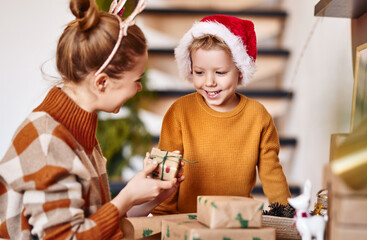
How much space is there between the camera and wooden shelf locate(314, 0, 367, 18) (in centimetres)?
124

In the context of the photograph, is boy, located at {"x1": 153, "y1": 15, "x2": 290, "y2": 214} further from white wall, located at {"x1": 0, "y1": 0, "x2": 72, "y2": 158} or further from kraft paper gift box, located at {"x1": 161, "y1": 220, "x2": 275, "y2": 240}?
white wall, located at {"x1": 0, "y1": 0, "x2": 72, "y2": 158}

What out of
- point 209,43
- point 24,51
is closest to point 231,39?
point 209,43

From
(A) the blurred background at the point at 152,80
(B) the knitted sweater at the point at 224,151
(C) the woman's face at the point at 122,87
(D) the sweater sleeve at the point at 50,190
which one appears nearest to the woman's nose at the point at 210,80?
(B) the knitted sweater at the point at 224,151

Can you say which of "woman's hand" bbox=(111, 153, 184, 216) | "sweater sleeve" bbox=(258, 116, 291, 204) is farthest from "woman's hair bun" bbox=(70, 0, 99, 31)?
"sweater sleeve" bbox=(258, 116, 291, 204)

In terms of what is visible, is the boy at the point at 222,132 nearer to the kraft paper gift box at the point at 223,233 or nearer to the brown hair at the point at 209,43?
the brown hair at the point at 209,43

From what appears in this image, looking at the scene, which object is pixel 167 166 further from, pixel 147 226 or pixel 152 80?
pixel 152 80

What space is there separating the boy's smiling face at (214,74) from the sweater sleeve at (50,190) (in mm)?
516

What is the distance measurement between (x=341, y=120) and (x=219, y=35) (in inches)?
25.4

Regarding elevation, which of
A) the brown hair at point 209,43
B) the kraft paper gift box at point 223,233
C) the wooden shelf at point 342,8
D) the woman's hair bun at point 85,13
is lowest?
the kraft paper gift box at point 223,233

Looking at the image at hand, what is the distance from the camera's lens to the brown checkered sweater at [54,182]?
86cm

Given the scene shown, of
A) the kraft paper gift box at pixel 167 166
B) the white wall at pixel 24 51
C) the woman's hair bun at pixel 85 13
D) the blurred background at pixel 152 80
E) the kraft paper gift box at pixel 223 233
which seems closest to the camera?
the kraft paper gift box at pixel 223 233

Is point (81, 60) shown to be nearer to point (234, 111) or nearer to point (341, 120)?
point (234, 111)

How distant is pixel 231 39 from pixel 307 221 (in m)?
0.64

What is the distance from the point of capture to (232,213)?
85cm
